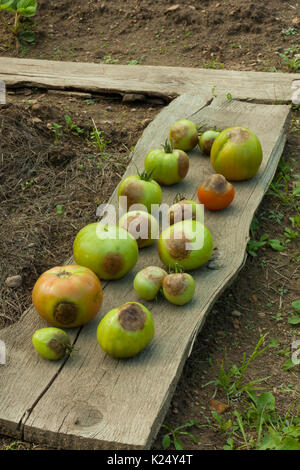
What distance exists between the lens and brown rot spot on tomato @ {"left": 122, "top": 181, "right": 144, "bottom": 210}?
3.37m

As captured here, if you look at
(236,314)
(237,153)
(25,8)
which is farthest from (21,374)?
(25,8)

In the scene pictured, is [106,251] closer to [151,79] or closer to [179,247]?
[179,247]

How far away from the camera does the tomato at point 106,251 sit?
295 centimetres

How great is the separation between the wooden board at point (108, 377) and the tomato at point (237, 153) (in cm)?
48

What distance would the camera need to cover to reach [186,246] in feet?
9.81

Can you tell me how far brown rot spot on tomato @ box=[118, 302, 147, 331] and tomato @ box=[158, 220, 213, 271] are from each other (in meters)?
0.47

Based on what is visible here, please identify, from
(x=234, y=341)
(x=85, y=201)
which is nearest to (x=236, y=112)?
(x=85, y=201)

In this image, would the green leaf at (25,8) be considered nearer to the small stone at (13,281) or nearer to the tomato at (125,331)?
the small stone at (13,281)

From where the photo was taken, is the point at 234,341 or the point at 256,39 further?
the point at 256,39

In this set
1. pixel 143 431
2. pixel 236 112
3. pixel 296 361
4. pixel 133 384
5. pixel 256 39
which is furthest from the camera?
pixel 256 39

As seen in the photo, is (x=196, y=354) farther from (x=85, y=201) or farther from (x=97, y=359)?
(x=85, y=201)

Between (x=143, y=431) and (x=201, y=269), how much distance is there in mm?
1034

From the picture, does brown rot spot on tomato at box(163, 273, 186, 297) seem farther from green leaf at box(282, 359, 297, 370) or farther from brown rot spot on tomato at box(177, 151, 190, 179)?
brown rot spot on tomato at box(177, 151, 190, 179)

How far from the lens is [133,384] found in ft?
8.14
